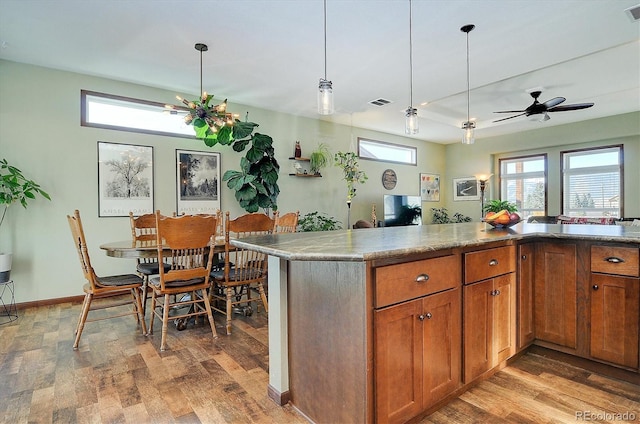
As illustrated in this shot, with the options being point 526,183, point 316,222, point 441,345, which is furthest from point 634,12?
point 526,183

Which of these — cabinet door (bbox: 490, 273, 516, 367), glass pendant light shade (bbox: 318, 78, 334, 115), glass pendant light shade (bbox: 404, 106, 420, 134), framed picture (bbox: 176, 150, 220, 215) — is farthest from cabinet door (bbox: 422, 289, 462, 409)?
framed picture (bbox: 176, 150, 220, 215)

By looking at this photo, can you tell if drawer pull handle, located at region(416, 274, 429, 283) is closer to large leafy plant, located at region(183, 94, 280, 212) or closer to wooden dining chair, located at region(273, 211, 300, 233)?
wooden dining chair, located at region(273, 211, 300, 233)

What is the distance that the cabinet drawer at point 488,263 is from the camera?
184 cm

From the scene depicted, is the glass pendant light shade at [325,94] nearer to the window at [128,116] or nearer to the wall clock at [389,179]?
the window at [128,116]

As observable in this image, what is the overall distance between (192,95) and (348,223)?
360 cm

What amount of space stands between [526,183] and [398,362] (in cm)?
763

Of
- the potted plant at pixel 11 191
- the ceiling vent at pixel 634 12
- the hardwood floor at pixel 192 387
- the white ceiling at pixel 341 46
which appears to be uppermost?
the white ceiling at pixel 341 46

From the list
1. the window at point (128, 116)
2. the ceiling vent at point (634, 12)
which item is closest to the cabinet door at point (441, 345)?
the ceiling vent at point (634, 12)

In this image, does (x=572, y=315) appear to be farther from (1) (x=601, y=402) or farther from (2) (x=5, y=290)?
(2) (x=5, y=290)

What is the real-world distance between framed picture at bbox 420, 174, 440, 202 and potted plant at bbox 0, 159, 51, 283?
7244mm

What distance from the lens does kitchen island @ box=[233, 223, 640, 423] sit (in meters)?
1.39

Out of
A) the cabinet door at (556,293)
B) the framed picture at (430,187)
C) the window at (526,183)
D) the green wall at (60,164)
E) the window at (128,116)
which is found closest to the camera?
the cabinet door at (556,293)

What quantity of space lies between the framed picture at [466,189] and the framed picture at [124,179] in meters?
7.07

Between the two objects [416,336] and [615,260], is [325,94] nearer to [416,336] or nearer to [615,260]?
[416,336]
